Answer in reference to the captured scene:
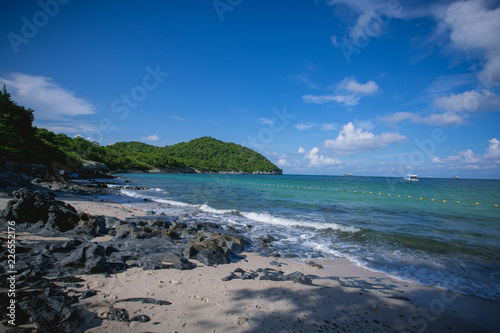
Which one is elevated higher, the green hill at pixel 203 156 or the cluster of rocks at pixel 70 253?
the green hill at pixel 203 156

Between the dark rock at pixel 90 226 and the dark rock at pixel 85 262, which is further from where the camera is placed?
the dark rock at pixel 90 226

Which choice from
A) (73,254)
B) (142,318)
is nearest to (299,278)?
(142,318)

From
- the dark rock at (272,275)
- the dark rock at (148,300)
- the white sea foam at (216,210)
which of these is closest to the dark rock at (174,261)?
the dark rock at (148,300)

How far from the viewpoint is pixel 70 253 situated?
5.72 metres

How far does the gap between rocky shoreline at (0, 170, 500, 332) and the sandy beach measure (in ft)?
0.07

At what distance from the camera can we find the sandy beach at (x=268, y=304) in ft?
12.2

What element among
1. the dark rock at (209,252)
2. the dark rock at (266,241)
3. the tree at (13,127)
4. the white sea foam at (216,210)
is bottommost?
the dark rock at (266,241)

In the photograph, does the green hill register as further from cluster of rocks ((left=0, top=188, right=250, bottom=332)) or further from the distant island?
cluster of rocks ((left=0, top=188, right=250, bottom=332))

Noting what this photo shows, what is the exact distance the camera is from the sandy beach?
3.72 metres

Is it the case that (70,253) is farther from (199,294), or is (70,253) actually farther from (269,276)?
(269,276)

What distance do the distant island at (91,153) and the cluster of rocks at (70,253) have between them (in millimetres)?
24242

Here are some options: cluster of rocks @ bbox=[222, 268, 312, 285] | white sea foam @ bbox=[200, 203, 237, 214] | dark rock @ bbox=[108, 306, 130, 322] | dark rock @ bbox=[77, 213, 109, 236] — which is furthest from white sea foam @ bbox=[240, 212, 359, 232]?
dark rock @ bbox=[108, 306, 130, 322]

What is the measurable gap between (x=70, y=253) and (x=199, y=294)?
12.6ft

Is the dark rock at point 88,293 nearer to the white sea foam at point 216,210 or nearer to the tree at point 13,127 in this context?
the white sea foam at point 216,210
